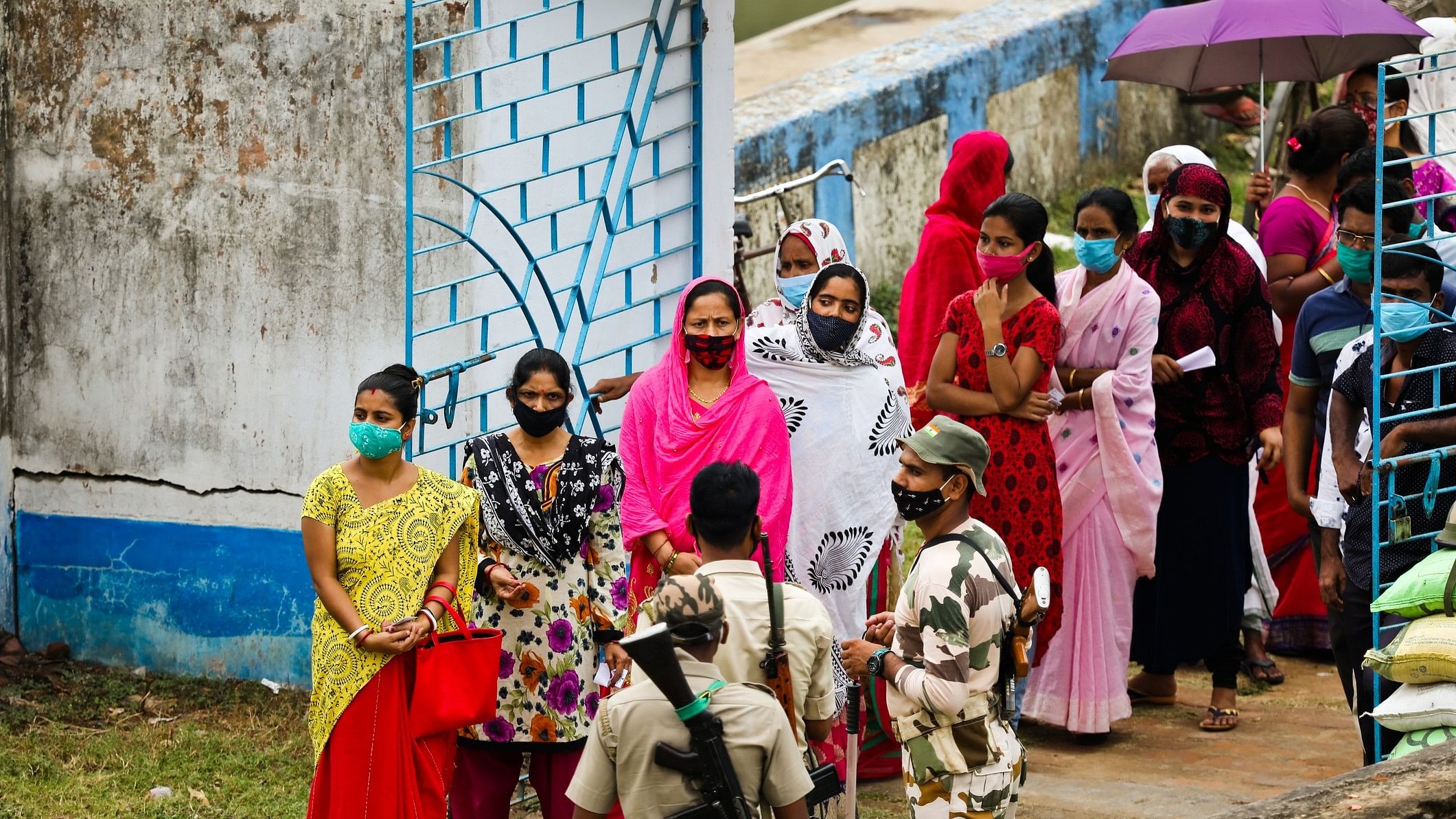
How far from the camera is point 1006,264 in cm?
563

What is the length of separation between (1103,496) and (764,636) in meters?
2.46

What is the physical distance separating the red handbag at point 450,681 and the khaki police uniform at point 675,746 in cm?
116

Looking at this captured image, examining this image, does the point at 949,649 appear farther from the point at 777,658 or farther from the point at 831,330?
the point at 831,330

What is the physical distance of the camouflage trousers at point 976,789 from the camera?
13.0 feet

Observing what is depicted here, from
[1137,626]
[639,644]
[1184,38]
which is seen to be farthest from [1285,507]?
[639,644]

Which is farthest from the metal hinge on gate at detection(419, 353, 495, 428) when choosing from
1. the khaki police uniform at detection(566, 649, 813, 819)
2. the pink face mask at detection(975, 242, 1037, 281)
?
the khaki police uniform at detection(566, 649, 813, 819)

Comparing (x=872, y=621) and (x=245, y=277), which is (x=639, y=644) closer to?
(x=872, y=621)

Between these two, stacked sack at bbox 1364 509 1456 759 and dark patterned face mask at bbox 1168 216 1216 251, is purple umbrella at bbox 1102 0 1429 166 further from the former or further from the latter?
stacked sack at bbox 1364 509 1456 759

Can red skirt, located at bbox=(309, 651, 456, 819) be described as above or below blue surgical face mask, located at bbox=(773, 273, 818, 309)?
below

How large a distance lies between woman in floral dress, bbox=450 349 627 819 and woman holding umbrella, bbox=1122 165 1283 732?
86.2 inches

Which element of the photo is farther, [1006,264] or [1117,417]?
[1117,417]

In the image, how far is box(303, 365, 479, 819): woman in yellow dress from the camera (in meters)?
4.62

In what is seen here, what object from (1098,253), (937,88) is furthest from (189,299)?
(937,88)

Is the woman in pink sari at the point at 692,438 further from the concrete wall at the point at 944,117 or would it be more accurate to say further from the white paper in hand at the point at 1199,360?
the concrete wall at the point at 944,117
